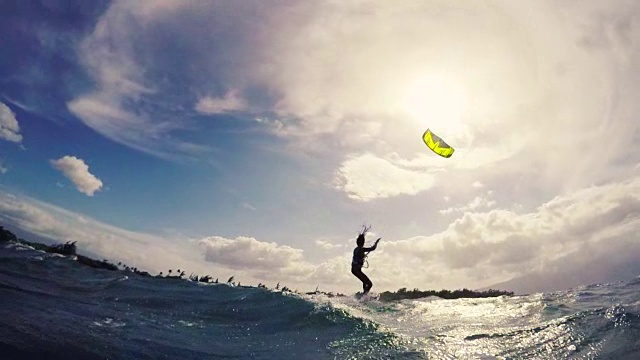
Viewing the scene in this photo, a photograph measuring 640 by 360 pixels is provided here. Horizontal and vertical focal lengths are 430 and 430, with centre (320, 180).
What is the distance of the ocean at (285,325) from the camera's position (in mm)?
6801

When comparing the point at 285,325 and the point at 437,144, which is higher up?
the point at 437,144

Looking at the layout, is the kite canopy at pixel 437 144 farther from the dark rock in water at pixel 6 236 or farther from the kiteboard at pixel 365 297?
the dark rock in water at pixel 6 236

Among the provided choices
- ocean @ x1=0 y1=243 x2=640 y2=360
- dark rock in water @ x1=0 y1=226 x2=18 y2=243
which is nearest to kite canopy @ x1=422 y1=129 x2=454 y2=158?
ocean @ x1=0 y1=243 x2=640 y2=360

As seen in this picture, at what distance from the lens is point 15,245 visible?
18.5 metres

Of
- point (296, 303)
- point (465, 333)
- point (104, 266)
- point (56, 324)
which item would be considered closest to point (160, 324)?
point (56, 324)

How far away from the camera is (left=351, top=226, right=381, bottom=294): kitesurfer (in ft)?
63.6

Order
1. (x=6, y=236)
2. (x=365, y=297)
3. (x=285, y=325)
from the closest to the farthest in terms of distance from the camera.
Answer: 1. (x=285, y=325)
2. (x=365, y=297)
3. (x=6, y=236)

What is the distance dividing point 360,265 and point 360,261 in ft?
0.59

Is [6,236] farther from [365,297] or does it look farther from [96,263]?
[365,297]

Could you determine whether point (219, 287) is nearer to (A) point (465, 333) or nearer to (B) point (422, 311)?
(B) point (422, 311)

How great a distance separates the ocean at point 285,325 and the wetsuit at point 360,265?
517 cm

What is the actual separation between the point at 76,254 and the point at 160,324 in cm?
1432

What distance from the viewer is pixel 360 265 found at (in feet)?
64.2

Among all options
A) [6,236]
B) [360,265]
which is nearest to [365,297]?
[360,265]
